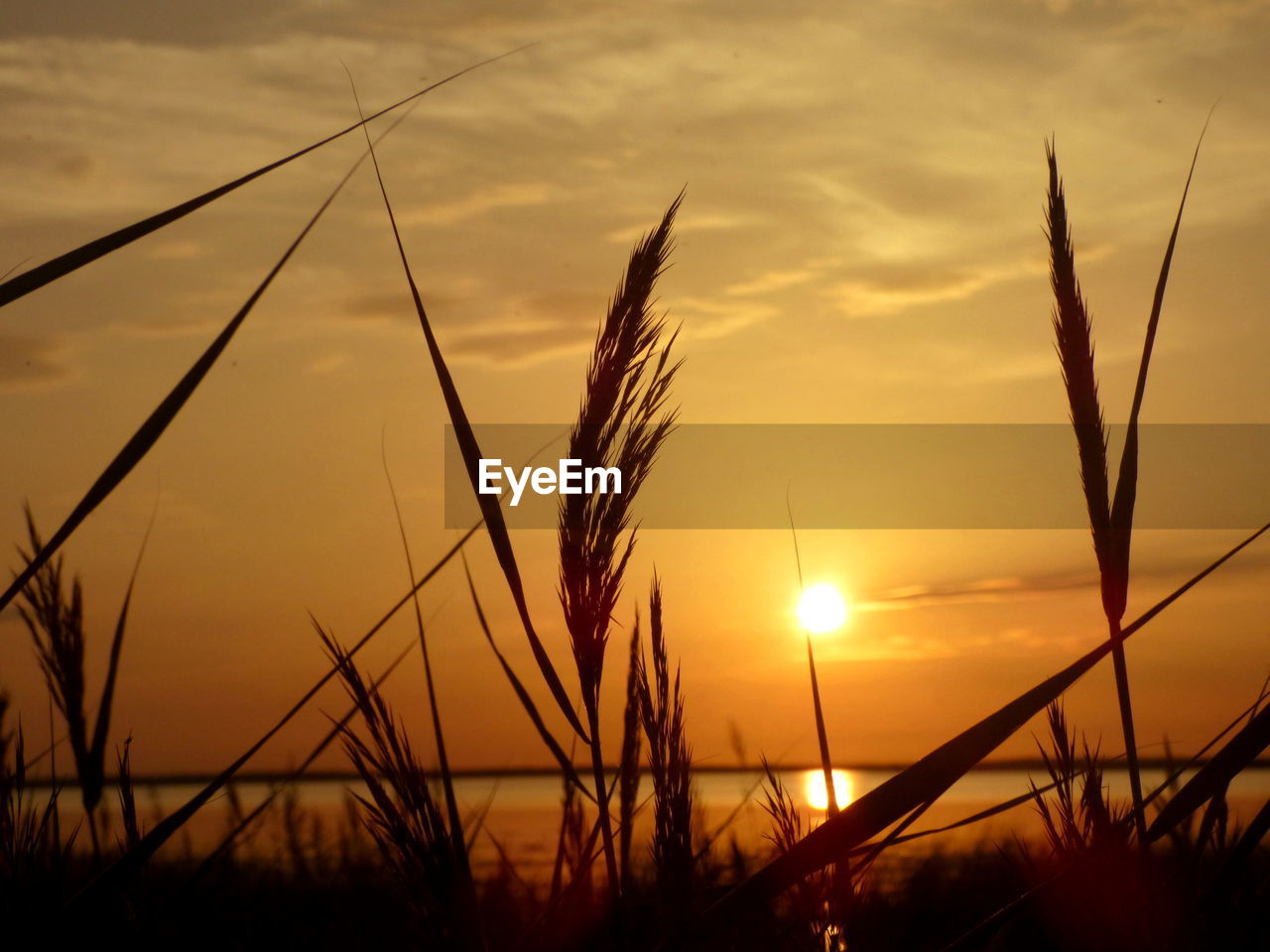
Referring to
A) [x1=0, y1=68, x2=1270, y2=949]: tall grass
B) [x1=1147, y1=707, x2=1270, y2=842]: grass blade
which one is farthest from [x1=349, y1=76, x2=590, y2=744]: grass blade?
[x1=1147, y1=707, x2=1270, y2=842]: grass blade

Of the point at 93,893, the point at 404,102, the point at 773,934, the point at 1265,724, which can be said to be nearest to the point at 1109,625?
the point at 1265,724

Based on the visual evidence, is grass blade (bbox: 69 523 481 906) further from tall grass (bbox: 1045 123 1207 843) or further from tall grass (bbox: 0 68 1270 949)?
tall grass (bbox: 1045 123 1207 843)

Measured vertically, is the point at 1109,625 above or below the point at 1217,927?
above

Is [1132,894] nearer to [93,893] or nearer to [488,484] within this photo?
[488,484]

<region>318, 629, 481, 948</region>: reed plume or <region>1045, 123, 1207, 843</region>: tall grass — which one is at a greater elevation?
<region>1045, 123, 1207, 843</region>: tall grass

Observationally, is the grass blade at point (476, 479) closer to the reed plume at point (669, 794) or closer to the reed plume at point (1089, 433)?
the reed plume at point (669, 794)

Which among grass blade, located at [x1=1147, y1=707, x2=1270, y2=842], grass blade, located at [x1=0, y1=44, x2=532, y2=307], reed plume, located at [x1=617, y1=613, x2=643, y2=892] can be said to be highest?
grass blade, located at [x1=0, y1=44, x2=532, y2=307]

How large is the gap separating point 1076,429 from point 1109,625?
0.88ft

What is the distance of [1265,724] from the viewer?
3.25ft

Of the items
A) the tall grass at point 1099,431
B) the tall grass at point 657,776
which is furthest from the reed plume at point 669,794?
the tall grass at point 1099,431

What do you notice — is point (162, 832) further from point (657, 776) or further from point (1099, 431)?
point (1099, 431)

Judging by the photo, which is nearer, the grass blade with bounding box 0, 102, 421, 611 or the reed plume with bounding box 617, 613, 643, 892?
the grass blade with bounding box 0, 102, 421, 611

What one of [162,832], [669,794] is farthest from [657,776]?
[162,832]

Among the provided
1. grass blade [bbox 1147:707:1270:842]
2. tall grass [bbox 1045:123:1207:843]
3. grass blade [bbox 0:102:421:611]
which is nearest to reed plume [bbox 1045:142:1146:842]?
tall grass [bbox 1045:123:1207:843]
